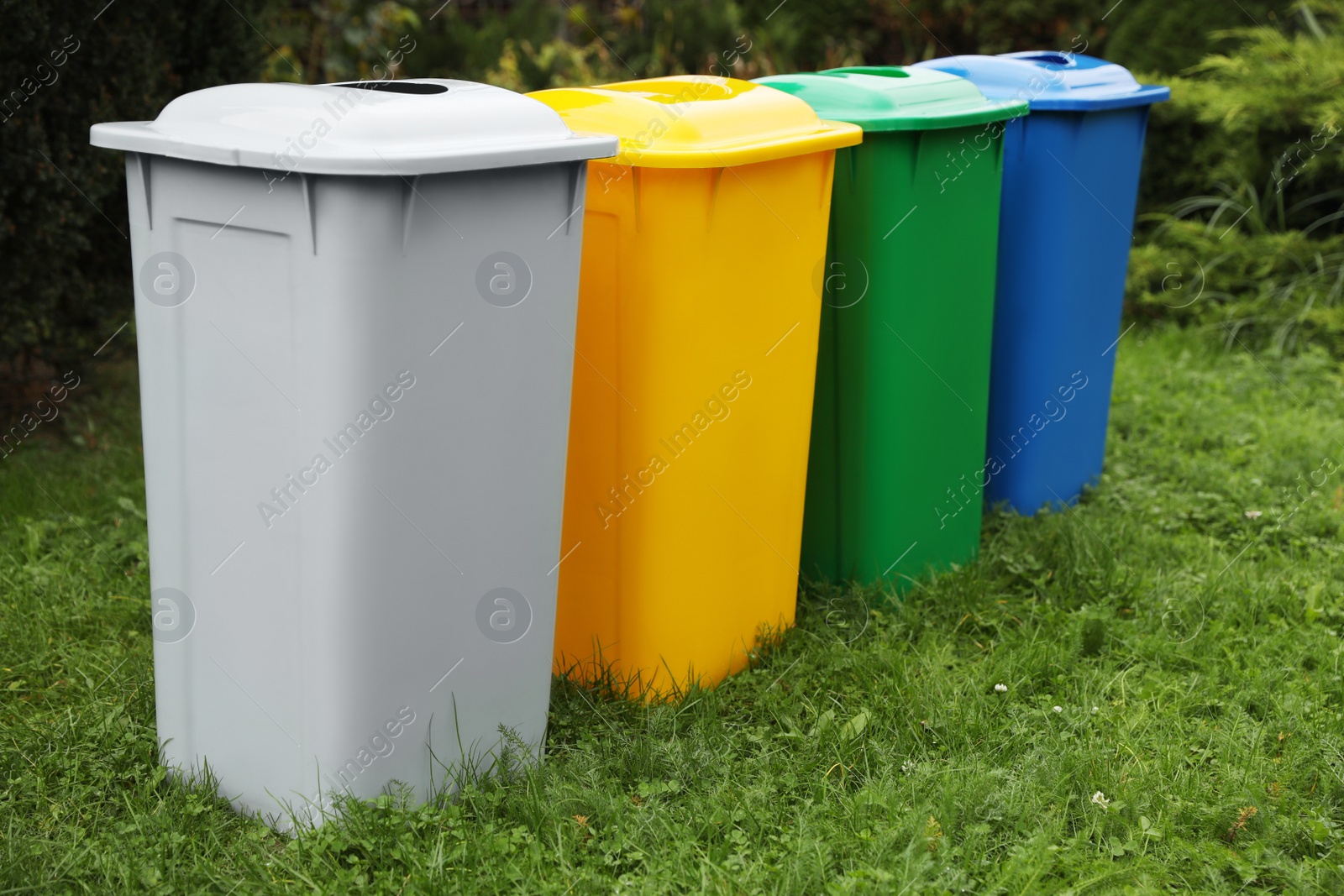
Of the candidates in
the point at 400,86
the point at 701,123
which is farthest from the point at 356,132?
the point at 701,123

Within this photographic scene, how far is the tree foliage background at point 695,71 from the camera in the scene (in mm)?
4000

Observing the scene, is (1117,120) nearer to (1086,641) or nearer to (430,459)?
(1086,641)

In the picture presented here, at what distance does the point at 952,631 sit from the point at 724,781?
105 centimetres

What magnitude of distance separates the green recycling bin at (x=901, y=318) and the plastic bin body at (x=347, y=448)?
108cm

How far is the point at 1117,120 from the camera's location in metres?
4.00

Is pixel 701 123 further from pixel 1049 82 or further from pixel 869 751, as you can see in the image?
pixel 1049 82

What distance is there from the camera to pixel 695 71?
8961mm

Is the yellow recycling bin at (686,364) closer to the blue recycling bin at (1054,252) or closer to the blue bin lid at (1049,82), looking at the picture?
the blue recycling bin at (1054,252)

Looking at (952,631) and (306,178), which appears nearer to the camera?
(306,178)

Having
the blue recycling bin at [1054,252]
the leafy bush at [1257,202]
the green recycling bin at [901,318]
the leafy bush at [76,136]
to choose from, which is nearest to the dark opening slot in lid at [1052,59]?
the blue recycling bin at [1054,252]

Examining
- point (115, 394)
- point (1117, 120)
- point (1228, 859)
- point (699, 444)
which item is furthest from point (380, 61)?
point (1228, 859)

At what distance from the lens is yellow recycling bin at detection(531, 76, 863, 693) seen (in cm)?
253

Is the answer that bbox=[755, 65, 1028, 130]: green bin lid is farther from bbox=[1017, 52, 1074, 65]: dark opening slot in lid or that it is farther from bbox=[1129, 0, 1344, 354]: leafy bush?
bbox=[1129, 0, 1344, 354]: leafy bush

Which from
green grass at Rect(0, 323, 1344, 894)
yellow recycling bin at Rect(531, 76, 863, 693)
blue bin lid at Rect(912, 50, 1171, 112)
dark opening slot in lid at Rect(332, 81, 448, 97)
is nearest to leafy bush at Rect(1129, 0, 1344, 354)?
blue bin lid at Rect(912, 50, 1171, 112)
